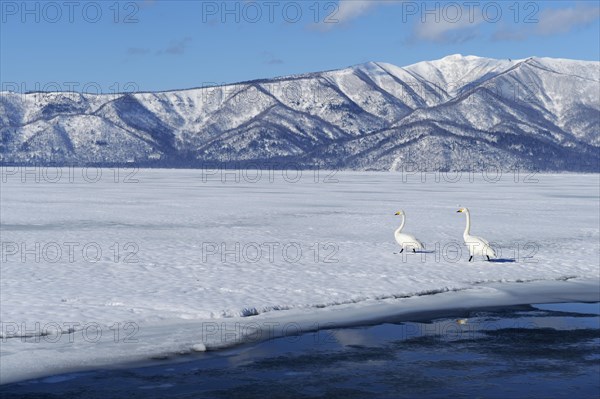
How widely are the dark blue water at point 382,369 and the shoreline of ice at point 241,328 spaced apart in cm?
55

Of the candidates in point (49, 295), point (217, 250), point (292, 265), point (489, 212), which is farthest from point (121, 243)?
point (489, 212)

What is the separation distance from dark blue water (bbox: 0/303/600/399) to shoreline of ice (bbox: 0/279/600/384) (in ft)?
1.80

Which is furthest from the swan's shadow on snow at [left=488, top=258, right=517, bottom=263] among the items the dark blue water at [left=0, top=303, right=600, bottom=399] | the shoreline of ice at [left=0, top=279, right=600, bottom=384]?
the dark blue water at [left=0, top=303, right=600, bottom=399]

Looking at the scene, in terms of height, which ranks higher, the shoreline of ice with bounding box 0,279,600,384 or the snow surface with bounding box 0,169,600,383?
the snow surface with bounding box 0,169,600,383

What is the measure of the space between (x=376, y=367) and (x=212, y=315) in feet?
18.0

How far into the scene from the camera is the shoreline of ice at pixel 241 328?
13.8 m

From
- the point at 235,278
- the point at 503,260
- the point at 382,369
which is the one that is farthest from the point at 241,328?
the point at 503,260

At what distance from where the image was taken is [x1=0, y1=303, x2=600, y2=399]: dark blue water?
12.0m

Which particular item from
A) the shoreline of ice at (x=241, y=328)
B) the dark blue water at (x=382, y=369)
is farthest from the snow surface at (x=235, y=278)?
the dark blue water at (x=382, y=369)

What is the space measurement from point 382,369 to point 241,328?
4269mm

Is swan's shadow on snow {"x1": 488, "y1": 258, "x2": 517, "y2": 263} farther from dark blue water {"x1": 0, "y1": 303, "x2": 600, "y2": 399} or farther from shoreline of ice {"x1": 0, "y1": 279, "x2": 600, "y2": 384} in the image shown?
dark blue water {"x1": 0, "y1": 303, "x2": 600, "y2": 399}

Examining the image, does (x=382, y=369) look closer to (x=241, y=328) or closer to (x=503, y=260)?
(x=241, y=328)

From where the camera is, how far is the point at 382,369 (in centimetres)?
1327

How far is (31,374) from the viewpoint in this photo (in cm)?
1295
